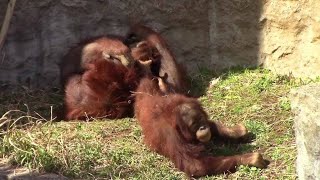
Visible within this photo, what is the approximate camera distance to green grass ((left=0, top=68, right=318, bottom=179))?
3.51 meters

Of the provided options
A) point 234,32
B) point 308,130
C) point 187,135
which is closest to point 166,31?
point 234,32

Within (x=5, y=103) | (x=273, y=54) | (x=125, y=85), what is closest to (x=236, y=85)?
(x=273, y=54)

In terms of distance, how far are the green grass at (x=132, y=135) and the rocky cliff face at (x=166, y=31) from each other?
0.21 metres

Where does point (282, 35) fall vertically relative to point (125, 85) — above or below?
above

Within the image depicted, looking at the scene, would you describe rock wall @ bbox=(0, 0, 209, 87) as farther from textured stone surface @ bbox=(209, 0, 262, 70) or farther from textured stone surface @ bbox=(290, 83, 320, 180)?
textured stone surface @ bbox=(290, 83, 320, 180)

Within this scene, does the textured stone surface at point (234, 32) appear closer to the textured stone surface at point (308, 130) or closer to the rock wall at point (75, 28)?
the rock wall at point (75, 28)

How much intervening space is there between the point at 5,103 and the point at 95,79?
751mm

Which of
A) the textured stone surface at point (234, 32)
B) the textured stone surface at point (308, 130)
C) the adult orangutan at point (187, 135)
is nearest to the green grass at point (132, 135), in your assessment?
the adult orangutan at point (187, 135)

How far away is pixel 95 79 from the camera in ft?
14.3

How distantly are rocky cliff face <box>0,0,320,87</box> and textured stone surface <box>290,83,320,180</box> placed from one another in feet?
5.91

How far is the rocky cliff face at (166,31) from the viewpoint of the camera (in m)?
4.87

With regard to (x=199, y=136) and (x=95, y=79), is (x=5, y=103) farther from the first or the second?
(x=199, y=136)

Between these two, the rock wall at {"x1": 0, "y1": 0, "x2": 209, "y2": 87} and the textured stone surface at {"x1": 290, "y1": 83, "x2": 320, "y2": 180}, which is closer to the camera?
the textured stone surface at {"x1": 290, "y1": 83, "x2": 320, "y2": 180}

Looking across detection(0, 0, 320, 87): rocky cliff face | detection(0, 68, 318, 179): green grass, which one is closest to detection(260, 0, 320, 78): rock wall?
detection(0, 0, 320, 87): rocky cliff face
